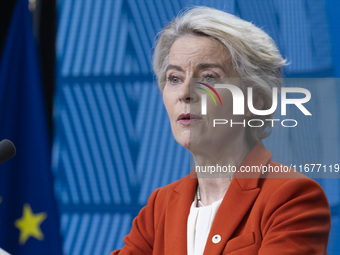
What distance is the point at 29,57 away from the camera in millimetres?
2879

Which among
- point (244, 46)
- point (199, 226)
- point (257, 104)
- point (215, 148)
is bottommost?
point (199, 226)

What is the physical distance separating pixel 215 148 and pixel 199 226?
26 centimetres

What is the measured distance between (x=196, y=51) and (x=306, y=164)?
2.48ft

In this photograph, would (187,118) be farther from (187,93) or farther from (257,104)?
(257,104)

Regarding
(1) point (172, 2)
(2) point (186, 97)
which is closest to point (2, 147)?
(2) point (186, 97)

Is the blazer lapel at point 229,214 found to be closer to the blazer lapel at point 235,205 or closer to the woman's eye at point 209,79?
the blazer lapel at point 235,205

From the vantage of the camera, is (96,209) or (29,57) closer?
(96,209)

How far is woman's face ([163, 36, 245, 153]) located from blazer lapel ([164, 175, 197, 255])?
0.15 m

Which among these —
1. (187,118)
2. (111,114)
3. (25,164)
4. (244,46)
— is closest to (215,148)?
(187,118)

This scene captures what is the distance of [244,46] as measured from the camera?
1.77m

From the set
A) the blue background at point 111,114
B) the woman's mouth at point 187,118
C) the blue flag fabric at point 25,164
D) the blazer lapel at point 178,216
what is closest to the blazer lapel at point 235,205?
the blazer lapel at point 178,216

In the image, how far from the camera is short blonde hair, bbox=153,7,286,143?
5.78 ft

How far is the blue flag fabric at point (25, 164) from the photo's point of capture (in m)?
2.75

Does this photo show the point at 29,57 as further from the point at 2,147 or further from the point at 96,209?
the point at 2,147
